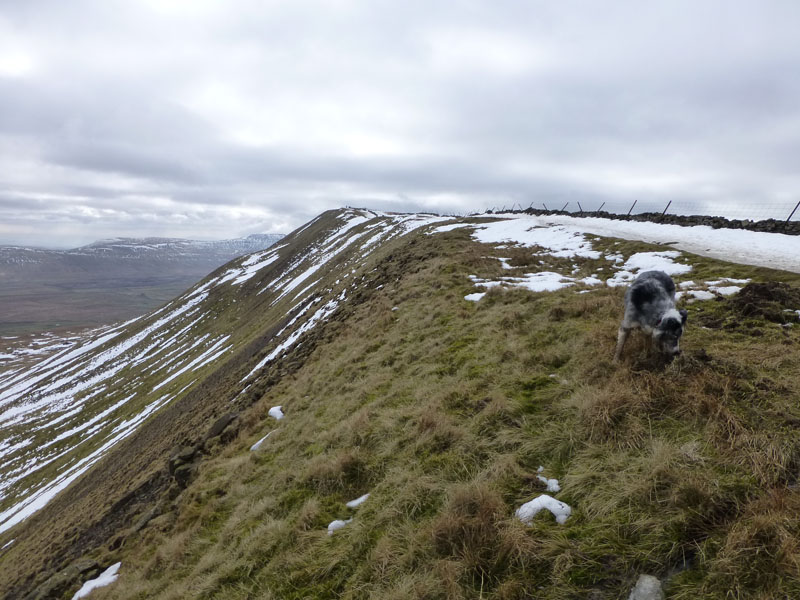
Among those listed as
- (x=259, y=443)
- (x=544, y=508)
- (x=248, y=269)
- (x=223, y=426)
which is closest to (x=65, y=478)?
(x=223, y=426)

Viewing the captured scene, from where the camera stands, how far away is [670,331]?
5727mm

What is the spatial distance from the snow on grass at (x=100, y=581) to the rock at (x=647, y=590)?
10465 mm

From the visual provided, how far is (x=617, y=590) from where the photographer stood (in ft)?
10.3

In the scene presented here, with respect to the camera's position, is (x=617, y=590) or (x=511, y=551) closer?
(x=617, y=590)

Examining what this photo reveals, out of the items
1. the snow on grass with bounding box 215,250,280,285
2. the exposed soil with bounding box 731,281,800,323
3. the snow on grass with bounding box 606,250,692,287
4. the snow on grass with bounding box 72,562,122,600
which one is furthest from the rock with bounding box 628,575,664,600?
the snow on grass with bounding box 215,250,280,285

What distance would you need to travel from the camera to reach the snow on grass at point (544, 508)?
4.04m

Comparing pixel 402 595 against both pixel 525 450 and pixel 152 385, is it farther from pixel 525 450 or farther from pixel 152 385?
pixel 152 385

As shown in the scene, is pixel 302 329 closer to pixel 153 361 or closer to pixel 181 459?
pixel 181 459

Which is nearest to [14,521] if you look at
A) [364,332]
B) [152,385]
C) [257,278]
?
[152,385]

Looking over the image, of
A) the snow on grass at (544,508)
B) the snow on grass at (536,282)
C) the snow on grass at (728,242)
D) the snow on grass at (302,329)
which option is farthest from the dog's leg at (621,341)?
the snow on grass at (302,329)

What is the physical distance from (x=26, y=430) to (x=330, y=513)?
67425mm

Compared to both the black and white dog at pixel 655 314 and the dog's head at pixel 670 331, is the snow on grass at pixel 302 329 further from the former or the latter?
the dog's head at pixel 670 331

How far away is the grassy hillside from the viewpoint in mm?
3371

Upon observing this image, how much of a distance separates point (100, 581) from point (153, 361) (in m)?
54.5
